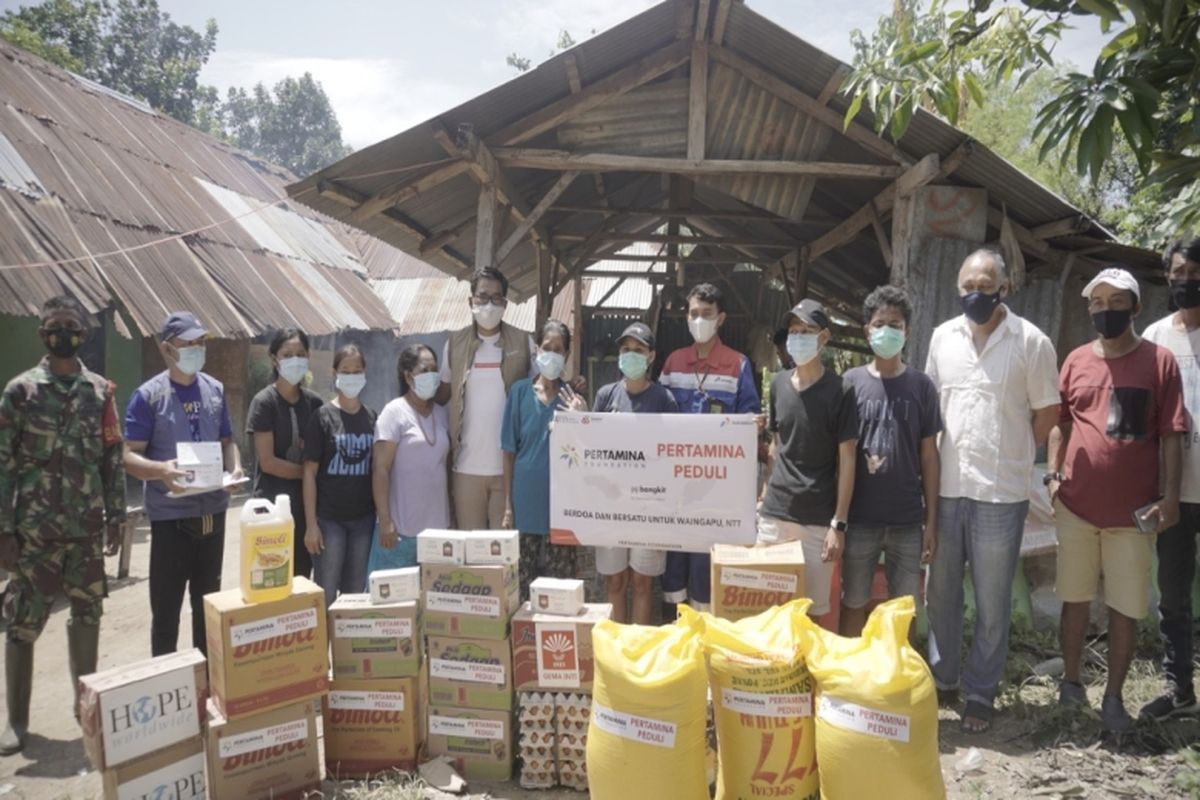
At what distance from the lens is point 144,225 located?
9891 mm

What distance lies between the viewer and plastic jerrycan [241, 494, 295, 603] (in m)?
2.87

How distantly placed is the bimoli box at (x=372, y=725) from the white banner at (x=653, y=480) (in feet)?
3.57

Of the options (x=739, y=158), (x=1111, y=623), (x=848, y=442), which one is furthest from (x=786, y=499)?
(x=739, y=158)

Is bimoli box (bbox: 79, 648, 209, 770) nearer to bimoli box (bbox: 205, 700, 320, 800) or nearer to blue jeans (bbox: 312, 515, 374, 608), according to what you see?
bimoli box (bbox: 205, 700, 320, 800)

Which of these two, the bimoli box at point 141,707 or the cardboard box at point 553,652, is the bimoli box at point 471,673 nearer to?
the cardboard box at point 553,652

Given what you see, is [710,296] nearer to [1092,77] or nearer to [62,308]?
[1092,77]

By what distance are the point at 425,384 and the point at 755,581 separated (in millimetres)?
2100

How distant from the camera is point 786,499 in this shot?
11.5 ft

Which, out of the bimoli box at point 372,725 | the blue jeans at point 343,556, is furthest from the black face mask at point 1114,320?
the blue jeans at point 343,556

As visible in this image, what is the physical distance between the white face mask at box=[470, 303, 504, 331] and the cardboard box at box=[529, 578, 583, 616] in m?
1.71

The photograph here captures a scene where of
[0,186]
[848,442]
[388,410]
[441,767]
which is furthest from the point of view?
[0,186]

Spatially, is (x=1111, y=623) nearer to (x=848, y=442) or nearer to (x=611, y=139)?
(x=848, y=442)

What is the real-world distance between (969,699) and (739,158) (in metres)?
4.00

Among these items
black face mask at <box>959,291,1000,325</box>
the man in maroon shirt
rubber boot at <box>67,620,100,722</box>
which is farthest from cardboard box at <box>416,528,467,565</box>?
the man in maroon shirt
